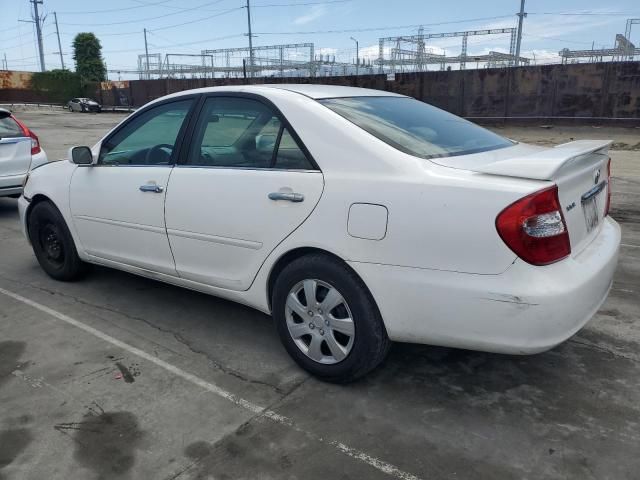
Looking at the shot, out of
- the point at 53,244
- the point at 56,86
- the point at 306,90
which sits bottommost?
the point at 53,244

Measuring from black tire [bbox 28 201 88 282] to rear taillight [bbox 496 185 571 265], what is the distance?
3.56m

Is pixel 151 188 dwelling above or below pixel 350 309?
above

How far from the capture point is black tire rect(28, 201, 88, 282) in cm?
456

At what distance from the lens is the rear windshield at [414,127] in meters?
2.94

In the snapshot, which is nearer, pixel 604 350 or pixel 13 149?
pixel 604 350

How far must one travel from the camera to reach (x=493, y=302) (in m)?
2.41

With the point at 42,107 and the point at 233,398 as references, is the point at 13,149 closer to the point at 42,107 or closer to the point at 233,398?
the point at 233,398

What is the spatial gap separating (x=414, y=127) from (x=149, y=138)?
76.1 inches

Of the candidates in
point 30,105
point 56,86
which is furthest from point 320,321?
point 56,86

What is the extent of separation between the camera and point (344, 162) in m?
A: 2.83

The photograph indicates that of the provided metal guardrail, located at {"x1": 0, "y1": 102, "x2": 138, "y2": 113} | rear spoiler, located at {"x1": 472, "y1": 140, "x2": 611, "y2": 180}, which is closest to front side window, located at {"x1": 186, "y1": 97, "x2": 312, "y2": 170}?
rear spoiler, located at {"x1": 472, "y1": 140, "x2": 611, "y2": 180}

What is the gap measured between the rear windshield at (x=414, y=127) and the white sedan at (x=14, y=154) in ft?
19.4

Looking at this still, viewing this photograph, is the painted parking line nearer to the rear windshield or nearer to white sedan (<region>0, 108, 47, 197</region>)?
the rear windshield

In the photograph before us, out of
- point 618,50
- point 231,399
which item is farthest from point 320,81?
point 231,399
